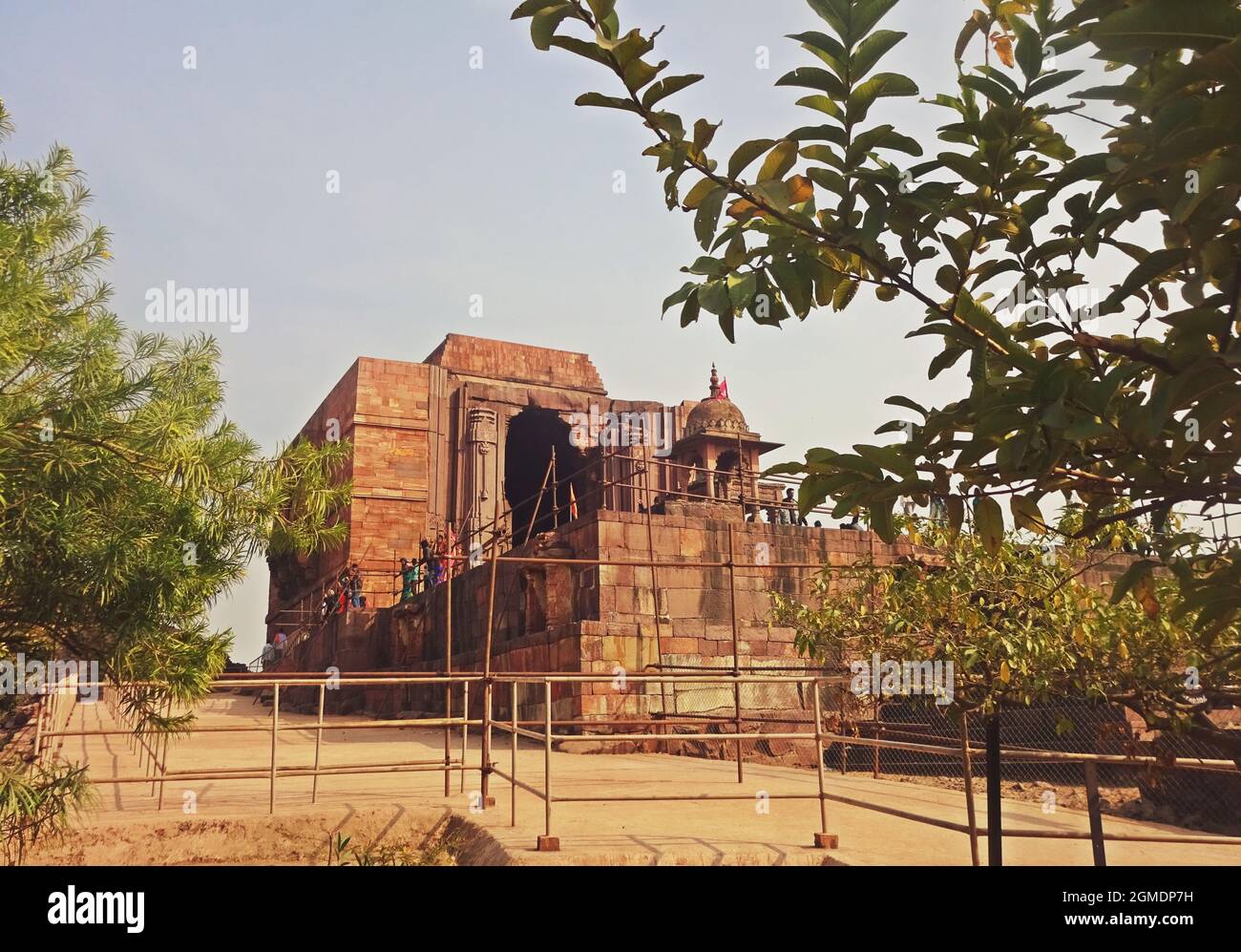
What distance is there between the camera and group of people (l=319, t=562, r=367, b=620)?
2061 centimetres

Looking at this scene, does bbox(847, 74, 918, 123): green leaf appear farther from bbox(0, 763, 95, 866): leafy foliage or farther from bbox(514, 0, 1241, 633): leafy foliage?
bbox(0, 763, 95, 866): leafy foliage

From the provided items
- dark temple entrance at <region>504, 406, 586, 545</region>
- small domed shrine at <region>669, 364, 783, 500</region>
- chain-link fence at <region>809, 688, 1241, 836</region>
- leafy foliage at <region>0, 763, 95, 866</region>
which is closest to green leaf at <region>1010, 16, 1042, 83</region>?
leafy foliage at <region>0, 763, 95, 866</region>

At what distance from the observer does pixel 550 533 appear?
50.3 ft

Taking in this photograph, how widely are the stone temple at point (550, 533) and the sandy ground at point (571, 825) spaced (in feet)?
6.84

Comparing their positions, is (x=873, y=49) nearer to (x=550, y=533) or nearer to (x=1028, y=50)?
(x=1028, y=50)

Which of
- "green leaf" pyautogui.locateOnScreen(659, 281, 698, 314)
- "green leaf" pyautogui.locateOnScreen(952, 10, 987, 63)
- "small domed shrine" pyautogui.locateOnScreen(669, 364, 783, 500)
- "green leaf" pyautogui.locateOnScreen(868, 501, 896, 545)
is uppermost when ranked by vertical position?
"small domed shrine" pyautogui.locateOnScreen(669, 364, 783, 500)

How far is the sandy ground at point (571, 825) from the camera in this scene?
632cm

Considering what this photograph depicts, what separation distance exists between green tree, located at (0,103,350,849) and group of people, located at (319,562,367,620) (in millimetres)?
15248

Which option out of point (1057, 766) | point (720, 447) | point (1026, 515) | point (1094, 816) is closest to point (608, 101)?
point (1026, 515)

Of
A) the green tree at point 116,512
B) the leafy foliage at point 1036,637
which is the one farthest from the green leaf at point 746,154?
the green tree at point 116,512
